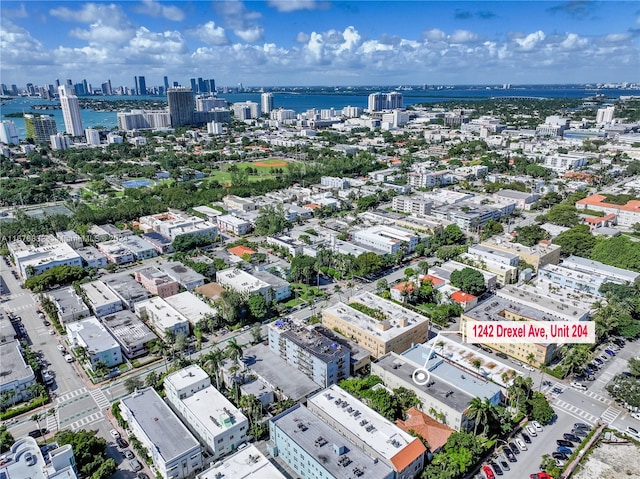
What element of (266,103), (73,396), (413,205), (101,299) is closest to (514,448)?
(73,396)

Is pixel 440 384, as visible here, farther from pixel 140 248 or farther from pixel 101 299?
pixel 140 248

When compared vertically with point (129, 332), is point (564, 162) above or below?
above

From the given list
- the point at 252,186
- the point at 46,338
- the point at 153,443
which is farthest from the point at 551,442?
the point at 252,186

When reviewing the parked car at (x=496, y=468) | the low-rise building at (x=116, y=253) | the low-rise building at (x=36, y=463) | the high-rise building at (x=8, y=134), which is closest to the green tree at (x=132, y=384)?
the low-rise building at (x=36, y=463)

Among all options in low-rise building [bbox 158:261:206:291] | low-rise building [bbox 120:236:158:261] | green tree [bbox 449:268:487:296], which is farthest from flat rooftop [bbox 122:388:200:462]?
green tree [bbox 449:268:487:296]

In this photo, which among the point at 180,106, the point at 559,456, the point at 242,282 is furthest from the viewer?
the point at 180,106

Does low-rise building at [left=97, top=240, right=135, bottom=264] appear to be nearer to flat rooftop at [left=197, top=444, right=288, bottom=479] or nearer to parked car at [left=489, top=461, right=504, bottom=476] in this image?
flat rooftop at [left=197, top=444, right=288, bottom=479]
